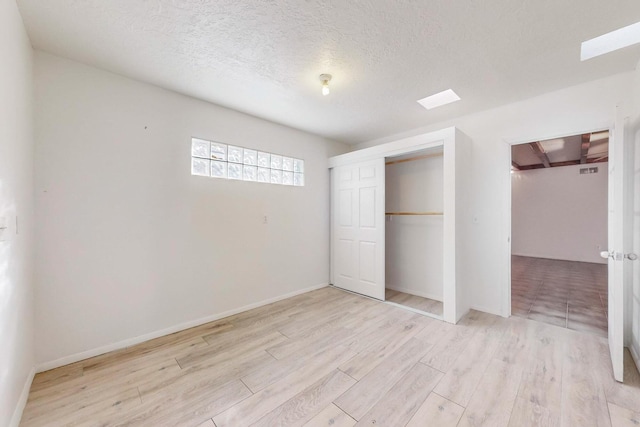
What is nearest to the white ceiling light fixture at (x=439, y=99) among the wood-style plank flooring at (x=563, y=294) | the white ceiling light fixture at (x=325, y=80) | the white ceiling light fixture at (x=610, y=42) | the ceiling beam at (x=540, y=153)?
the white ceiling light fixture at (x=610, y=42)

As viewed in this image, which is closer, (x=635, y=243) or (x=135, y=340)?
(x=635, y=243)

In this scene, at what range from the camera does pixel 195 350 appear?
2.34 metres

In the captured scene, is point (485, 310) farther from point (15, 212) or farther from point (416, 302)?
point (15, 212)

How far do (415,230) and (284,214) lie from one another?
212 cm

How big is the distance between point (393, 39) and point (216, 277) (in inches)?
120

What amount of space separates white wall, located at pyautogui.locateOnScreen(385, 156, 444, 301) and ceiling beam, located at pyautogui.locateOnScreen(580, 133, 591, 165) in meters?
2.61

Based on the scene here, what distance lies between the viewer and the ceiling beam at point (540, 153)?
496cm

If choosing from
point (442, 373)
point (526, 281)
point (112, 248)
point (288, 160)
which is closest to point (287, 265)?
point (288, 160)

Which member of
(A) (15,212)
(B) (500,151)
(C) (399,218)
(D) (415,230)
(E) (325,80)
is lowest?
(D) (415,230)

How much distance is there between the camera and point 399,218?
415 cm

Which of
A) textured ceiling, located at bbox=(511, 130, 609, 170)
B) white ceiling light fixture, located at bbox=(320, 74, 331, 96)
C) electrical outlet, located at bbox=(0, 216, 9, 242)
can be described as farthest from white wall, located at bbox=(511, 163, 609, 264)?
electrical outlet, located at bbox=(0, 216, 9, 242)

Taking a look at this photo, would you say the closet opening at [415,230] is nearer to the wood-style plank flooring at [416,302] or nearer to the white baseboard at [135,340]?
the wood-style plank flooring at [416,302]

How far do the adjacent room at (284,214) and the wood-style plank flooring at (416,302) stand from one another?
8cm

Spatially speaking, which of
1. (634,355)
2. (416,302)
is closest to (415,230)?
(416,302)
